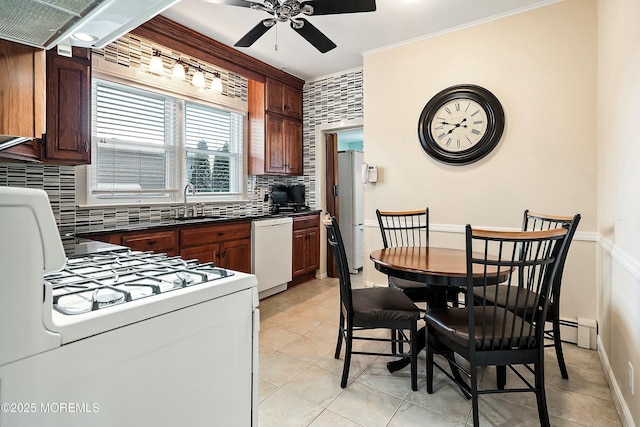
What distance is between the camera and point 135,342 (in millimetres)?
815

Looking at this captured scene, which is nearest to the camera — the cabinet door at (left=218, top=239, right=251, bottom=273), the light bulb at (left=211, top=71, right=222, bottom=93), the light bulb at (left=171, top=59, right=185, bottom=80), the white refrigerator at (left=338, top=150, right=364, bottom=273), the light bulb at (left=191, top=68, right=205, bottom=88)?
the light bulb at (left=171, top=59, right=185, bottom=80)

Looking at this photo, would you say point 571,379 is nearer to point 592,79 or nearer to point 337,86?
point 592,79

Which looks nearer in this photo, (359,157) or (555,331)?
(555,331)

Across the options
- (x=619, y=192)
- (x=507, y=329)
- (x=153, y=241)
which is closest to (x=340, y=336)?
(x=507, y=329)

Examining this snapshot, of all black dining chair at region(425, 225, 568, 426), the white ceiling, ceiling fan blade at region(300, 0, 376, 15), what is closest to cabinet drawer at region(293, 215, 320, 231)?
the white ceiling

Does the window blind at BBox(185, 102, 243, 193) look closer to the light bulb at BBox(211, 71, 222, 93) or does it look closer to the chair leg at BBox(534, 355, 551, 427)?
the light bulb at BBox(211, 71, 222, 93)

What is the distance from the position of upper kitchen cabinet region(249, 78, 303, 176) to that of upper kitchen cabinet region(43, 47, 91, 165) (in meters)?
2.09

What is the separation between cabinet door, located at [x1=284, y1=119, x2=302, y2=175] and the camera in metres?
4.54

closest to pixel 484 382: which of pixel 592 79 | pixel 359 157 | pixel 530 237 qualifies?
pixel 530 237

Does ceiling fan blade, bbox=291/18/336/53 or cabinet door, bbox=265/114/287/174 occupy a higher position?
ceiling fan blade, bbox=291/18/336/53

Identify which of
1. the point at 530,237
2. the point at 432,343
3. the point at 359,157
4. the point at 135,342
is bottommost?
the point at 432,343

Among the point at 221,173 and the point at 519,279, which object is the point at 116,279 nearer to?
the point at 519,279

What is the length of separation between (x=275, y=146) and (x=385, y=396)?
3.27m

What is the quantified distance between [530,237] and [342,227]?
3.66 metres
